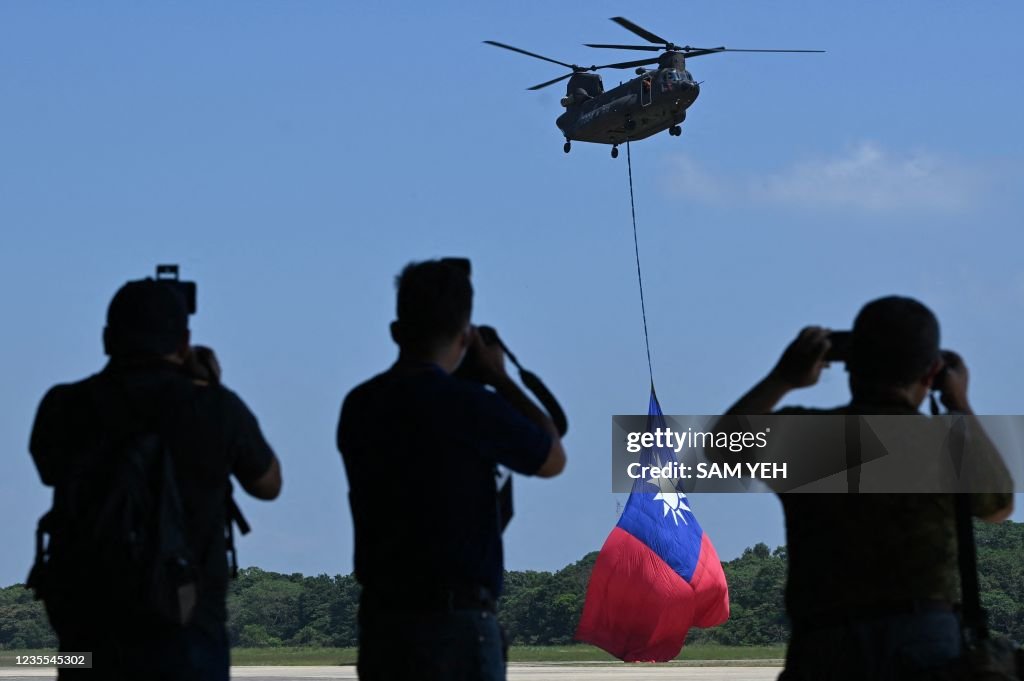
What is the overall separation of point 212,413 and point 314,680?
40.9 m

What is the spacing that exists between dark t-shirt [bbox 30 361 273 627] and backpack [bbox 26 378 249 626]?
0.04 meters

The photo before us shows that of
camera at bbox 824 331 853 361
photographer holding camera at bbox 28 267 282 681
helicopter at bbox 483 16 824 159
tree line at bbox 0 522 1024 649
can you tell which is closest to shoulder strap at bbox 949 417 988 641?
camera at bbox 824 331 853 361

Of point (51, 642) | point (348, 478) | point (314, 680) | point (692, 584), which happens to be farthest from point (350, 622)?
point (348, 478)

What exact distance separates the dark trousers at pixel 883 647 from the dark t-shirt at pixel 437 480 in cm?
97

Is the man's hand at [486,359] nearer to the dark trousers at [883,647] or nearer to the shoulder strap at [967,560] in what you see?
the dark trousers at [883,647]

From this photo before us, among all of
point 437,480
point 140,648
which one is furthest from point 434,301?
point 140,648

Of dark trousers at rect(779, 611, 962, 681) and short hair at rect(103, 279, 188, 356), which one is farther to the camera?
short hair at rect(103, 279, 188, 356)

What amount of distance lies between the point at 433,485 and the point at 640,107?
42.9 m

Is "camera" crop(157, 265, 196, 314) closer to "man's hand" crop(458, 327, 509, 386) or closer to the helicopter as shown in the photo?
"man's hand" crop(458, 327, 509, 386)

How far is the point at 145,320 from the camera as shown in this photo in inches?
203

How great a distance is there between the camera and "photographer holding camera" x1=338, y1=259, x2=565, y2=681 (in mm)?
4895

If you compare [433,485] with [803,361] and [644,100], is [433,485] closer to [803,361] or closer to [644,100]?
[803,361]

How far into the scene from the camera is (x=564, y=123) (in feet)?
172

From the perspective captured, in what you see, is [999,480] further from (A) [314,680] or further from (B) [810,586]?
(A) [314,680]
